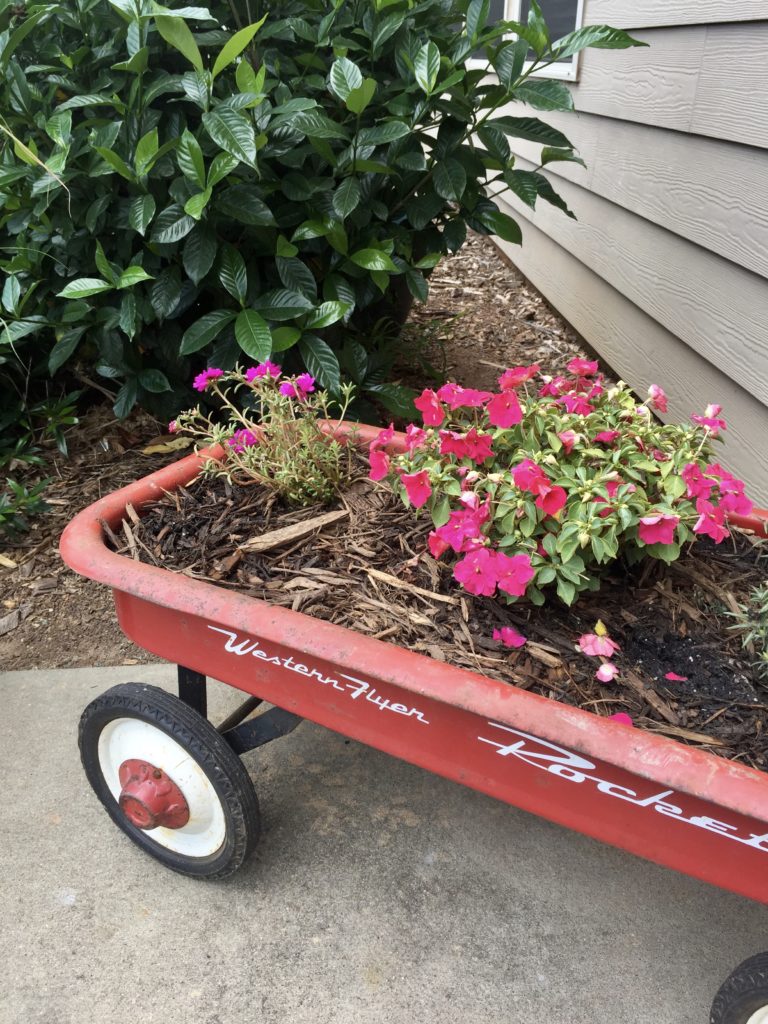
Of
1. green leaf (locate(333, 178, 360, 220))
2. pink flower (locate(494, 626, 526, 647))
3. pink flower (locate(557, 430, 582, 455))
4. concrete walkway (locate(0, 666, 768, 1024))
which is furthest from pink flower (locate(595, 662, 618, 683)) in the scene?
green leaf (locate(333, 178, 360, 220))

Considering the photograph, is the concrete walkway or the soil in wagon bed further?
the concrete walkway

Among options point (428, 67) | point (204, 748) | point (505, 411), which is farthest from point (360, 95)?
point (204, 748)

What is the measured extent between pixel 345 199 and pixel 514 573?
47.3 inches

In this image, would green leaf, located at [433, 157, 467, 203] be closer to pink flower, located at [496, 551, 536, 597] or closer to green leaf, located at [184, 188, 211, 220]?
green leaf, located at [184, 188, 211, 220]

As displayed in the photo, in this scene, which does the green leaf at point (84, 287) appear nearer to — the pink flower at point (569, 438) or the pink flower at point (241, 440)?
the pink flower at point (241, 440)

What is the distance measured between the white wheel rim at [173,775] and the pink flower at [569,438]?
0.90 m

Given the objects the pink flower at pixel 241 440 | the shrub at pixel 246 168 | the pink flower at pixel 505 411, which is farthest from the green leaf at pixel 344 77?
the pink flower at pixel 505 411

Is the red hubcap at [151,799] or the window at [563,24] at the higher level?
the window at [563,24]

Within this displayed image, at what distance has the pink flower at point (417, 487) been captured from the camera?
1335 millimetres

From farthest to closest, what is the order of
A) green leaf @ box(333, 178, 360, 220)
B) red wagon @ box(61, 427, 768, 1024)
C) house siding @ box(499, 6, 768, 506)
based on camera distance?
1. house siding @ box(499, 6, 768, 506)
2. green leaf @ box(333, 178, 360, 220)
3. red wagon @ box(61, 427, 768, 1024)

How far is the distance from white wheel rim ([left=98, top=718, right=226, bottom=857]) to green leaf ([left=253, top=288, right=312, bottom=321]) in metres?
1.09

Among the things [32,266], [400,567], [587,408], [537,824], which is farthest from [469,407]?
[32,266]

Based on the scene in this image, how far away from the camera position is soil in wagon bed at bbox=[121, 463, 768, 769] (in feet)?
3.99

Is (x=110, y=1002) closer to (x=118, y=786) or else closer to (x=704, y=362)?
(x=118, y=786)
